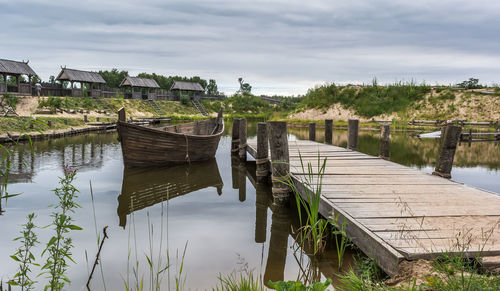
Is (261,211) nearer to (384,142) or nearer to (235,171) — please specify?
(384,142)

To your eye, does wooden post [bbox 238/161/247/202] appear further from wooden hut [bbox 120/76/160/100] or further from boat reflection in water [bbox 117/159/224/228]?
wooden hut [bbox 120/76/160/100]

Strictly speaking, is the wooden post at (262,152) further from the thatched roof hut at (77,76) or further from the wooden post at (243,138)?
the thatched roof hut at (77,76)

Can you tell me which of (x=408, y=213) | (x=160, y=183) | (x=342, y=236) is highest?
(x=408, y=213)

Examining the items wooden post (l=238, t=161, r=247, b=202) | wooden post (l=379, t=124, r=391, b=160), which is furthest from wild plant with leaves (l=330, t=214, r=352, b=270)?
wooden post (l=379, t=124, r=391, b=160)

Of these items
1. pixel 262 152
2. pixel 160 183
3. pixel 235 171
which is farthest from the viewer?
pixel 235 171

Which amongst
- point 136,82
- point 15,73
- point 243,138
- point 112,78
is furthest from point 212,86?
point 243,138

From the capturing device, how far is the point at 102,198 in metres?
7.68

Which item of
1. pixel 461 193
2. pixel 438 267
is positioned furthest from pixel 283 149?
pixel 438 267

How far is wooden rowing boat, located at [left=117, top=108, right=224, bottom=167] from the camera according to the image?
10023 mm

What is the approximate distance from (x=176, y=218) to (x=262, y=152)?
2.68 meters

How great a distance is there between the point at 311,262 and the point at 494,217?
2.18m

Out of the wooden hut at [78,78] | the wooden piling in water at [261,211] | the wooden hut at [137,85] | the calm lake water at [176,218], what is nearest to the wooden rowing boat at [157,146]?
the calm lake water at [176,218]

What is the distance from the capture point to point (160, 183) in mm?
9102

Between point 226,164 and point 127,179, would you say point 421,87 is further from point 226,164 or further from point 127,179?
point 127,179
